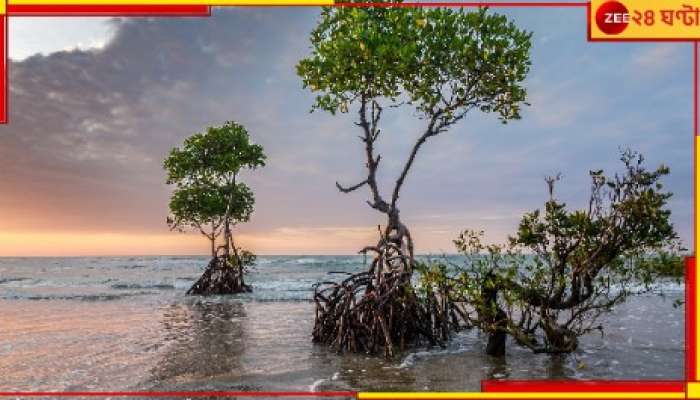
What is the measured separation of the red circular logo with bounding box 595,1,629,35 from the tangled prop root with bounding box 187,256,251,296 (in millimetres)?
26080

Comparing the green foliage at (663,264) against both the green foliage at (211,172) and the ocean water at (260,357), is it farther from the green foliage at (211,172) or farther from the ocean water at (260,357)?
the green foliage at (211,172)

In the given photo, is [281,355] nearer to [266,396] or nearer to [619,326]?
[266,396]

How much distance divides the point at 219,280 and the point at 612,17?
26701 millimetres

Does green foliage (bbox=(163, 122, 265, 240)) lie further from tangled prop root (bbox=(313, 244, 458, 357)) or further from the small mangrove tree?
tangled prop root (bbox=(313, 244, 458, 357))

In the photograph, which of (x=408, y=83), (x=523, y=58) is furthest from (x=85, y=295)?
(x=523, y=58)

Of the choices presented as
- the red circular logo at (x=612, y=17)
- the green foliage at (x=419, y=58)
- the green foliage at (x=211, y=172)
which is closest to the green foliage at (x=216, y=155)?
the green foliage at (x=211, y=172)

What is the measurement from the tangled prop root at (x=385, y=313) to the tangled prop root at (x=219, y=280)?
16868 millimetres

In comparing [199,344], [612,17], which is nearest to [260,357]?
[199,344]

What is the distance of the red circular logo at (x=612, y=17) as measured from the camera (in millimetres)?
7402

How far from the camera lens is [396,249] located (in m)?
14.9

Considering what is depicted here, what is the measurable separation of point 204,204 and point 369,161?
740 inches

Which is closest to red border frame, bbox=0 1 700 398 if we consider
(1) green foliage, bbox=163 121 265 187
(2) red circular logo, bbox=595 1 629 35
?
(2) red circular logo, bbox=595 1 629 35

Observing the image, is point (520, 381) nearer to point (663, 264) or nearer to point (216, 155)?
point (663, 264)

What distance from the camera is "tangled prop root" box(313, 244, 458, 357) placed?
14141 mm
